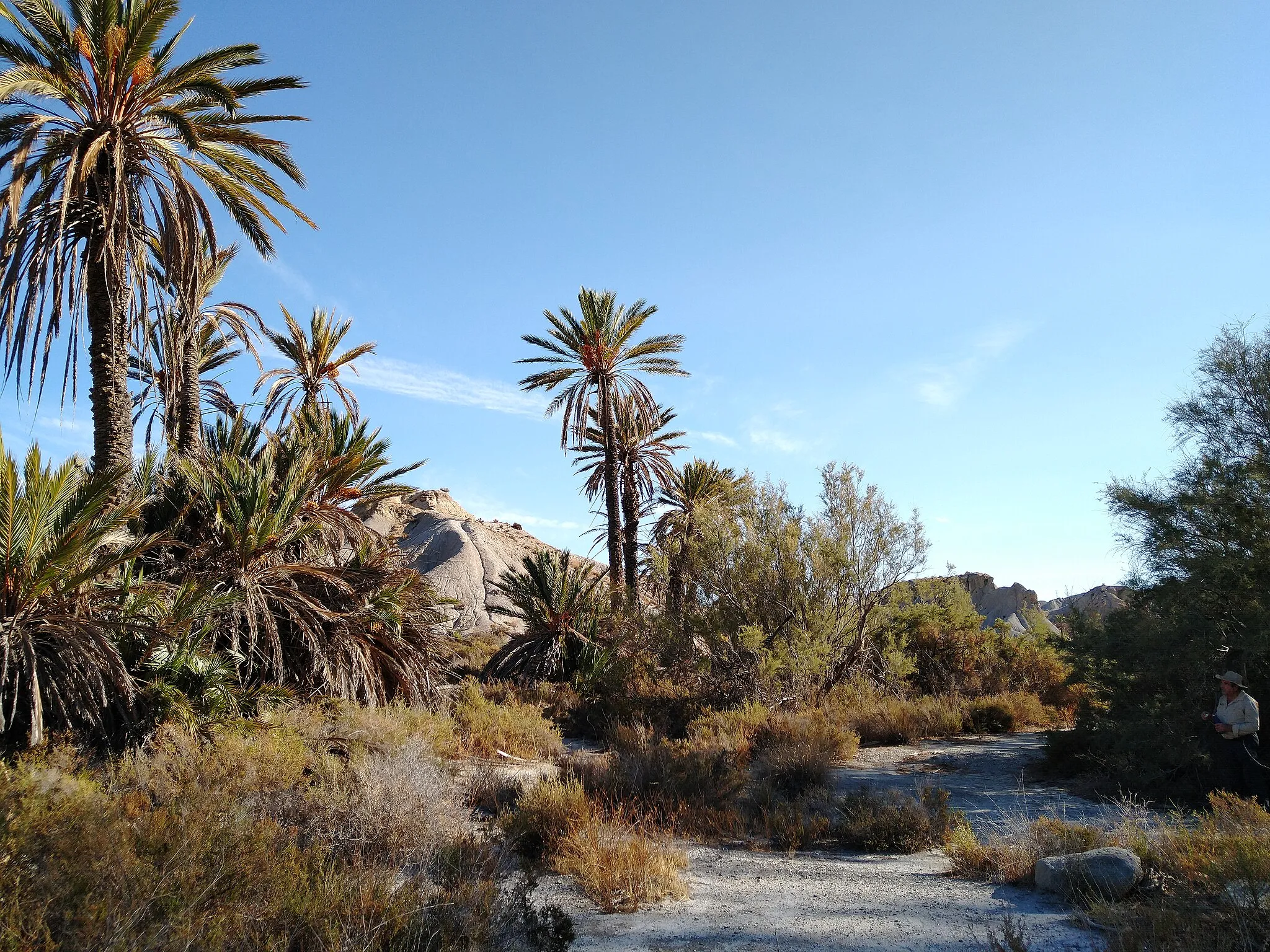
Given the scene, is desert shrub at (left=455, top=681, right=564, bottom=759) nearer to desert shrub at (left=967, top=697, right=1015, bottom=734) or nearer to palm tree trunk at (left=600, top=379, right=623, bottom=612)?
desert shrub at (left=967, top=697, right=1015, bottom=734)

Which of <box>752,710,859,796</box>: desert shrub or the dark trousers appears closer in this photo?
the dark trousers

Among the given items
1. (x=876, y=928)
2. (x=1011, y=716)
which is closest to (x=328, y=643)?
(x=876, y=928)

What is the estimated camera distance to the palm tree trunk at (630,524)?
21859 mm

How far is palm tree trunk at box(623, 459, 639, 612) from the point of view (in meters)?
21.9

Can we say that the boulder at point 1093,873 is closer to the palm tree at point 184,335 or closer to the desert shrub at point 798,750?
the desert shrub at point 798,750

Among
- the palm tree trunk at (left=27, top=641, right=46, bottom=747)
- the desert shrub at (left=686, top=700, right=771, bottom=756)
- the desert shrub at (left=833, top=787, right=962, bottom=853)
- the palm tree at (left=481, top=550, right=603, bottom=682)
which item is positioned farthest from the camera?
the palm tree at (left=481, top=550, right=603, bottom=682)

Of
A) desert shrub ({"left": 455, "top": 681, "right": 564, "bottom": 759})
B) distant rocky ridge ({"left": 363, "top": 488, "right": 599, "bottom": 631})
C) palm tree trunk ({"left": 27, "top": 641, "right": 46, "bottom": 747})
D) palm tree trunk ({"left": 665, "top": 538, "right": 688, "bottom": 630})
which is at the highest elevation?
distant rocky ridge ({"left": 363, "top": 488, "right": 599, "bottom": 631})

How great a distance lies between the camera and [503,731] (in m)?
11.8

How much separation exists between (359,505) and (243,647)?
12.7 feet

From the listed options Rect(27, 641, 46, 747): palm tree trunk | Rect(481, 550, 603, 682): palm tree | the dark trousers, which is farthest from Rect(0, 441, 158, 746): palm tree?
the dark trousers

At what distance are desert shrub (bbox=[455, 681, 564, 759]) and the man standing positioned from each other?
8432 millimetres

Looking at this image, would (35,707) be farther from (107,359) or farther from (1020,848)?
(1020,848)

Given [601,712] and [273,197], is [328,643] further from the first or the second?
[273,197]

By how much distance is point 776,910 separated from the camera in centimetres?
571
